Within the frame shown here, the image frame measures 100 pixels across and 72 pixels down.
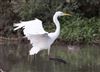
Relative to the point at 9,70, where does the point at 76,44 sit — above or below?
below

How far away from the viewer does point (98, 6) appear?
1769 cm

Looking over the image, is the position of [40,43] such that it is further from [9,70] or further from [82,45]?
[82,45]

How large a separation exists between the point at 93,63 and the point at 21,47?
5.26 m

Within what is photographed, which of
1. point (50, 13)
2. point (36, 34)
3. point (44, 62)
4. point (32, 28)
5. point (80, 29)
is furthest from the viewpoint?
point (50, 13)

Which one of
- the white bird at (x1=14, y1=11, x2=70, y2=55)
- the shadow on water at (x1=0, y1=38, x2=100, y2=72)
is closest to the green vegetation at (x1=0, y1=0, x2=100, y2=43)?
the shadow on water at (x1=0, y1=38, x2=100, y2=72)

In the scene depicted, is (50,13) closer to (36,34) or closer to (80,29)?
(80,29)

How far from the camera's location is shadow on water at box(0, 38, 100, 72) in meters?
10.4

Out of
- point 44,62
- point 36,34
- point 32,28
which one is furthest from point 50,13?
point 36,34

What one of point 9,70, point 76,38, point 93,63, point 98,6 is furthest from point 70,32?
point 9,70

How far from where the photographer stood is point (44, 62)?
1166 centimetres

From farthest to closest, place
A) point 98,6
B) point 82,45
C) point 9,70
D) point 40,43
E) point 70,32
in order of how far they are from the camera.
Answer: point 98,6, point 70,32, point 82,45, point 9,70, point 40,43

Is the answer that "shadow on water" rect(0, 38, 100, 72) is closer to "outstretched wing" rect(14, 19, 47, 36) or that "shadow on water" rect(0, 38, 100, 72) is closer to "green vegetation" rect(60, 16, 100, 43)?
"green vegetation" rect(60, 16, 100, 43)

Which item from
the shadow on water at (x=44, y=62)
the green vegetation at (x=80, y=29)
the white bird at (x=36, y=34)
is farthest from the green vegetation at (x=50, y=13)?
the white bird at (x=36, y=34)

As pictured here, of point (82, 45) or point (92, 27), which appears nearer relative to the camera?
point (82, 45)
